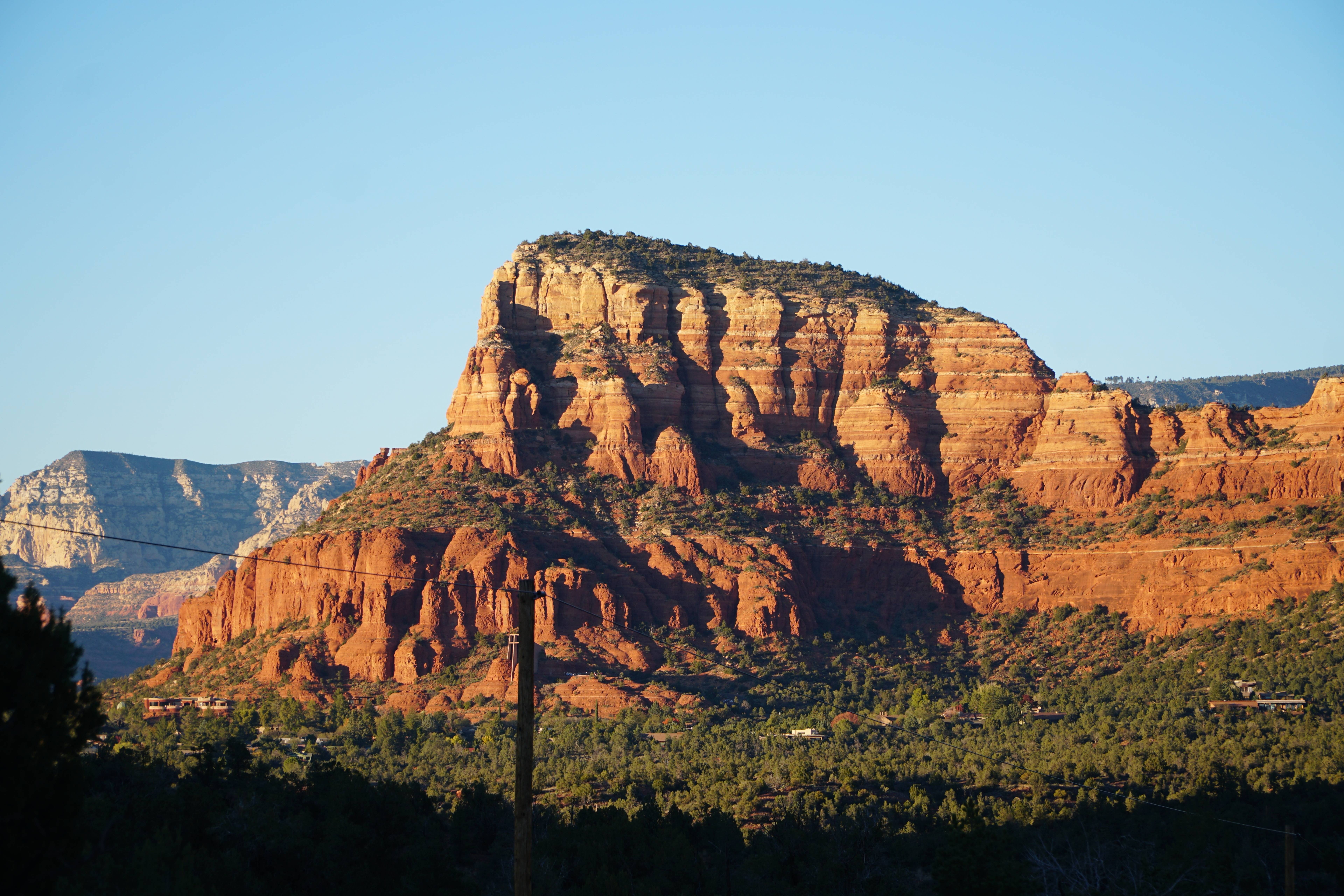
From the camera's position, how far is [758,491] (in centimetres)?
11506

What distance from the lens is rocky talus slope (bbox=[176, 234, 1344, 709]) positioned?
3915 inches

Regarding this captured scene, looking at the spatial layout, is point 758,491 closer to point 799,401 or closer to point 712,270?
point 799,401

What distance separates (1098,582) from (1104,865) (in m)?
59.4

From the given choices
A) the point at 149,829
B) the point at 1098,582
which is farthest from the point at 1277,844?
the point at 1098,582

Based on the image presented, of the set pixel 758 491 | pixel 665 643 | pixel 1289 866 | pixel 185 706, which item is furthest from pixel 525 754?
pixel 758 491

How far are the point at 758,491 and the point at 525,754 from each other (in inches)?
3470

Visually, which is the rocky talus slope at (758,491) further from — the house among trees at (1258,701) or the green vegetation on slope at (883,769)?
the house among trees at (1258,701)

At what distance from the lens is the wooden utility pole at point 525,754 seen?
2709cm

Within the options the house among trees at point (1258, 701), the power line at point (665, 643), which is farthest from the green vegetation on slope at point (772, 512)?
the house among trees at point (1258, 701)

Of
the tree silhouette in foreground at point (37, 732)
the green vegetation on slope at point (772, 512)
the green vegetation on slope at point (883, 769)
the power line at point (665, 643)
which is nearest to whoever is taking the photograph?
the tree silhouette in foreground at point (37, 732)

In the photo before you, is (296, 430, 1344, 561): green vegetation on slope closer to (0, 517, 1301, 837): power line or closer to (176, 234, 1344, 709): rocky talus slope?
(176, 234, 1344, 709): rocky talus slope

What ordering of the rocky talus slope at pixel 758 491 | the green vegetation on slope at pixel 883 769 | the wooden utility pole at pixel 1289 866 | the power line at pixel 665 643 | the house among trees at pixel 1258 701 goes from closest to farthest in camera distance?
the wooden utility pole at pixel 1289 866, the green vegetation on slope at pixel 883 769, the house among trees at pixel 1258 701, the power line at pixel 665 643, the rocky talus slope at pixel 758 491

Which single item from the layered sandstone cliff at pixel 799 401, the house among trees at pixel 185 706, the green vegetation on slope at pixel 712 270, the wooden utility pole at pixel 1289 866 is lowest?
the house among trees at pixel 185 706

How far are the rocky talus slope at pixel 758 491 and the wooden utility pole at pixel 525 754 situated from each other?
2670 inches
